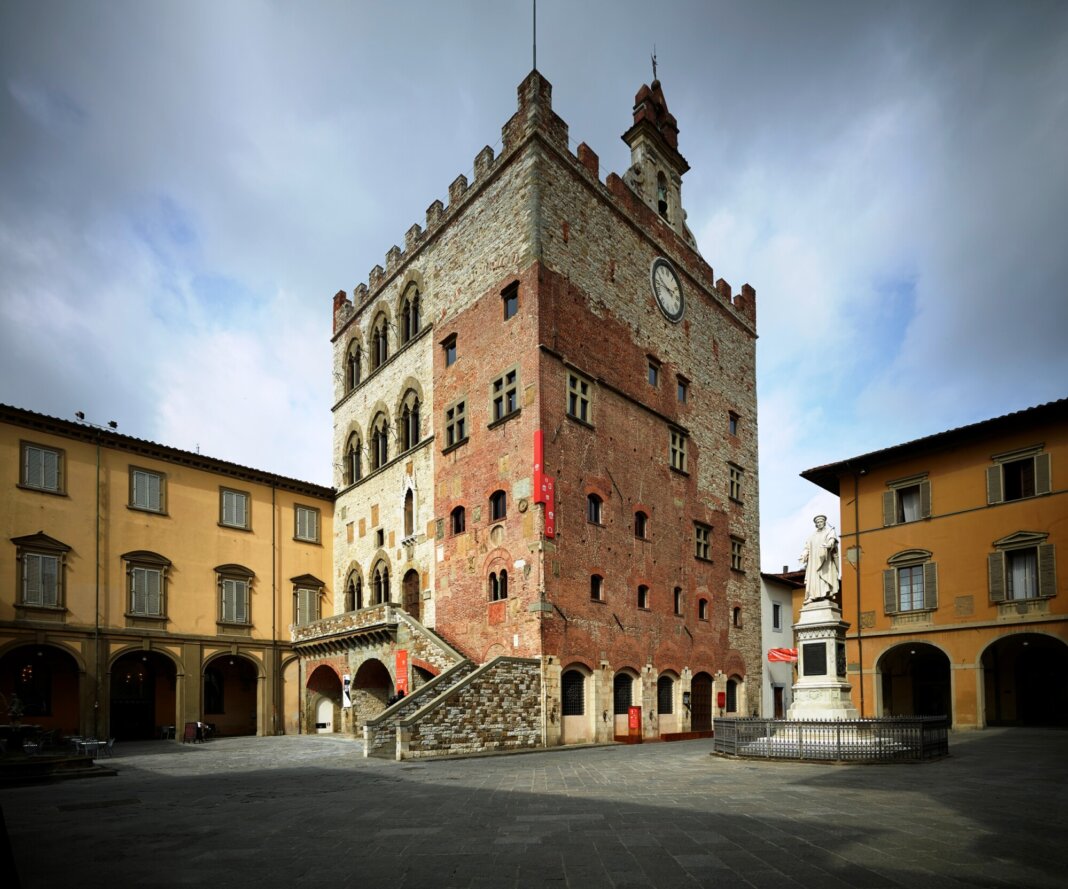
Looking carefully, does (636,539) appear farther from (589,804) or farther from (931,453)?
(589,804)

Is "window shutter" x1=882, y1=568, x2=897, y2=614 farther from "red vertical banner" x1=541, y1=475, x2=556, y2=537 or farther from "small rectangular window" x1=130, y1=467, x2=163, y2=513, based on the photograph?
"small rectangular window" x1=130, y1=467, x2=163, y2=513

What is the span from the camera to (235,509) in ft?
106

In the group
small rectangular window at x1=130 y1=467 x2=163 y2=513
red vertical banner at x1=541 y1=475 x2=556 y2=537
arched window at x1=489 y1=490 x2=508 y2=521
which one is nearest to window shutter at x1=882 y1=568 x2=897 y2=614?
red vertical banner at x1=541 y1=475 x2=556 y2=537

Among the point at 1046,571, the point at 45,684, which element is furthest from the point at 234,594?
the point at 1046,571

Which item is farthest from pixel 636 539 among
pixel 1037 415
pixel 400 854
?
pixel 400 854

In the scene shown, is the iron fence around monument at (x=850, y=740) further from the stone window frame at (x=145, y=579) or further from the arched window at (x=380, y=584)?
the stone window frame at (x=145, y=579)

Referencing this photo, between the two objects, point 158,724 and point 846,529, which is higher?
point 846,529

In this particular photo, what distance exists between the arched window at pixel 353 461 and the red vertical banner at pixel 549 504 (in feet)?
44.9

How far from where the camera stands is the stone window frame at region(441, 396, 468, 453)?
2775 centimetres

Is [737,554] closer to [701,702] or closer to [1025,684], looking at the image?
[701,702]

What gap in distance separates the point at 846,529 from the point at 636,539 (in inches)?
355

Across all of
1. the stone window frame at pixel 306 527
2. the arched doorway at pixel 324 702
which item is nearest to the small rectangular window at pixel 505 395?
the stone window frame at pixel 306 527

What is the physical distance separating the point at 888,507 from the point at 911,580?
2826 mm

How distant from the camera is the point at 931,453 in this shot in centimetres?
2834
